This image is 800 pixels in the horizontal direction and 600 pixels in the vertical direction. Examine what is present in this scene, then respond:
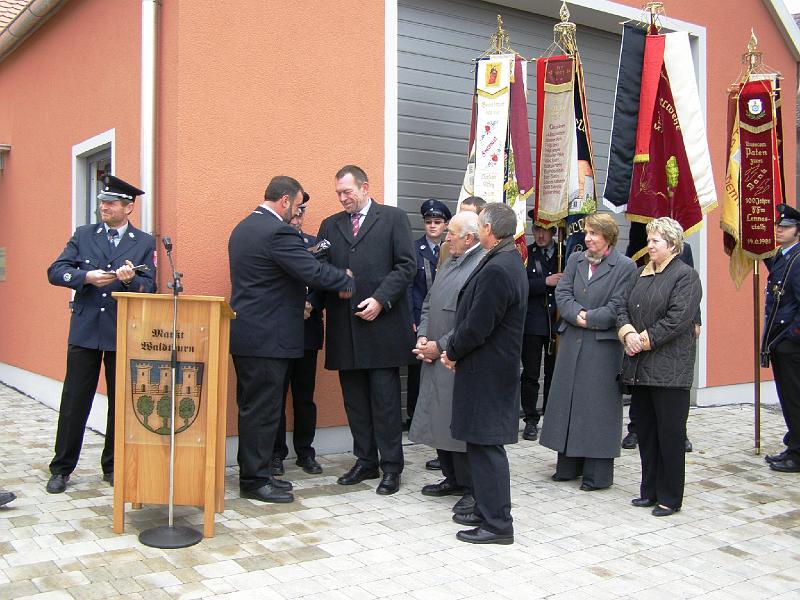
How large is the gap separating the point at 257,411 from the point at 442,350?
1.20m

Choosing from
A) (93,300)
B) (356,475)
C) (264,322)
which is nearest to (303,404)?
(356,475)

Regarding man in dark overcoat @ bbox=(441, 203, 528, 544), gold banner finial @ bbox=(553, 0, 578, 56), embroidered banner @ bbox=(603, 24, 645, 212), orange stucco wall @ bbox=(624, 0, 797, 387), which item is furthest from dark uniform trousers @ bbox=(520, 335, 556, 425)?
orange stucco wall @ bbox=(624, 0, 797, 387)

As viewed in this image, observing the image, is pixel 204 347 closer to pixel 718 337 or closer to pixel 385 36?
pixel 385 36

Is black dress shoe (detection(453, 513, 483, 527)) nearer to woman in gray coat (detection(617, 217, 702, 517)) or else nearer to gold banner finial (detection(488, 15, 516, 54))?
woman in gray coat (detection(617, 217, 702, 517))

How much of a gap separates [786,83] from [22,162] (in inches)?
361

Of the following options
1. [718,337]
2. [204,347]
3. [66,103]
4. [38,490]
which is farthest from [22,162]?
[718,337]

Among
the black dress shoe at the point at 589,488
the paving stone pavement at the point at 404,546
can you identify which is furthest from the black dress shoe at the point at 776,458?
the black dress shoe at the point at 589,488

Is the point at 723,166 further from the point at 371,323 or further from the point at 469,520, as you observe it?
the point at 469,520

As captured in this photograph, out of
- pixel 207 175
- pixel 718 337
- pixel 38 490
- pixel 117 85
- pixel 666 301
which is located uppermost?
pixel 117 85

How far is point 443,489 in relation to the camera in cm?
541

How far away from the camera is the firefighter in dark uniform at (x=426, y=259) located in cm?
651

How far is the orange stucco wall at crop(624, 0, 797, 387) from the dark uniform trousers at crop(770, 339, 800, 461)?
9.19 feet

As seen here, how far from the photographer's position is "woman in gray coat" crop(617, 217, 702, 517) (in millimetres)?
4988

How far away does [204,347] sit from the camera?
14.5 ft
